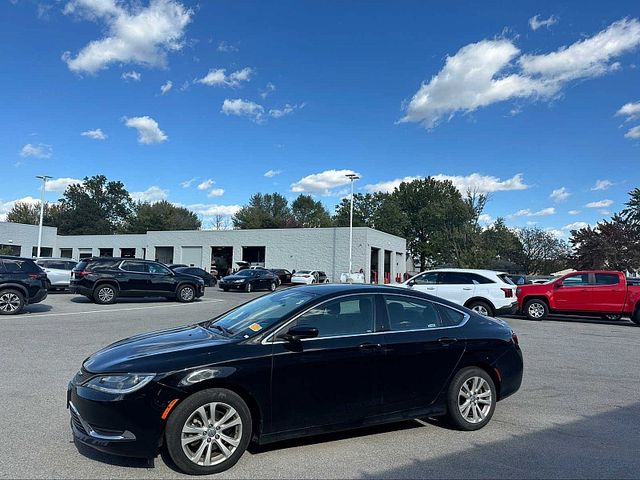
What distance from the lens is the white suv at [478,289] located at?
579 inches

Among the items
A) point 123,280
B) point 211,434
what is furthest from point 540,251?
point 211,434

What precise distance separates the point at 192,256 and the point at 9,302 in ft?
130

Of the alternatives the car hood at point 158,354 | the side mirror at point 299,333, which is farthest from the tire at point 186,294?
the side mirror at point 299,333

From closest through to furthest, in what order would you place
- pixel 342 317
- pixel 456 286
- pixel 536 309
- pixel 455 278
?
pixel 342 317
pixel 456 286
pixel 455 278
pixel 536 309

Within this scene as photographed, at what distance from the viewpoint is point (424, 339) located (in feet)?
15.9

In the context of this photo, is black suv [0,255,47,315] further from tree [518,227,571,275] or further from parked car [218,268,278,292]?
tree [518,227,571,275]

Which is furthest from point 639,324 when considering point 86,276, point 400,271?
point 400,271

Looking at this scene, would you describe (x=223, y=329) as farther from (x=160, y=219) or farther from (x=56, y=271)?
(x=160, y=219)

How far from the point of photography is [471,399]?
199 inches

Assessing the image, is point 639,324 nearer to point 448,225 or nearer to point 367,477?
point 367,477

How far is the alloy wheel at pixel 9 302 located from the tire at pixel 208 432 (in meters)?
12.6

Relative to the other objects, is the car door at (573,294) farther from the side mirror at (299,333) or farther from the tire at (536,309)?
the side mirror at (299,333)

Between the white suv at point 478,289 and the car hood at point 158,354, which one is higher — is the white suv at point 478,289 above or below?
above

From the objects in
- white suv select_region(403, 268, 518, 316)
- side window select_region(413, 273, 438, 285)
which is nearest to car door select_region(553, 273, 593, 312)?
white suv select_region(403, 268, 518, 316)
